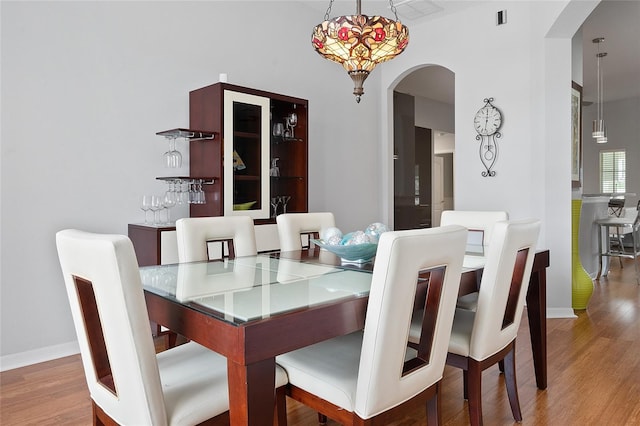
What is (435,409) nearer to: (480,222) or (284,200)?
(480,222)

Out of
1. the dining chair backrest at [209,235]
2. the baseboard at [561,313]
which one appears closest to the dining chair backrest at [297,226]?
the dining chair backrest at [209,235]

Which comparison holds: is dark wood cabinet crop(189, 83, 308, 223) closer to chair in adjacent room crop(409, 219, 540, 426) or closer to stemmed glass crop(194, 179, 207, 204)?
stemmed glass crop(194, 179, 207, 204)

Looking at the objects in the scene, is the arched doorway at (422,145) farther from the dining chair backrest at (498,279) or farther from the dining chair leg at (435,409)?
the dining chair leg at (435,409)

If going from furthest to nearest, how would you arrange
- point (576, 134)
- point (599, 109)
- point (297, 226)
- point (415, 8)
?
1. point (599, 109)
2. point (415, 8)
3. point (576, 134)
4. point (297, 226)

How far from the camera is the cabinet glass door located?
327 cm

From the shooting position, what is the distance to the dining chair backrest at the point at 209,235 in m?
2.28

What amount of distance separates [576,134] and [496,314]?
10.4ft

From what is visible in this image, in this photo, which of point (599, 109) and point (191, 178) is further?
point (599, 109)

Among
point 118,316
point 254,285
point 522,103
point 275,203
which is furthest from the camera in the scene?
point 522,103

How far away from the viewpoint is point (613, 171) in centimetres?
940

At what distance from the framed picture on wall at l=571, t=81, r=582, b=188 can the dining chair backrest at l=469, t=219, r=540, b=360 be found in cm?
261

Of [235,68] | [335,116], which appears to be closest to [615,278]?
[335,116]

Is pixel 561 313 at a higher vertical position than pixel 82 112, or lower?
lower

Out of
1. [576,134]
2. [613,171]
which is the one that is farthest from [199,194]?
[613,171]
